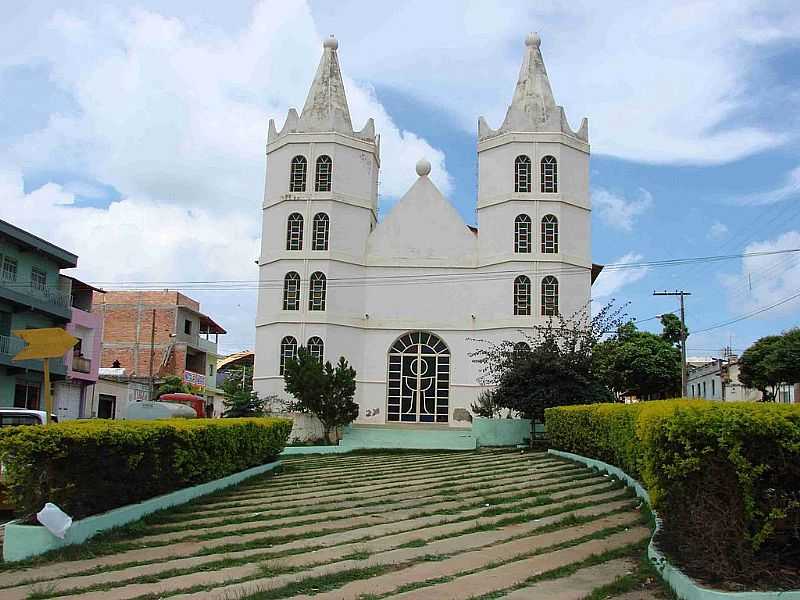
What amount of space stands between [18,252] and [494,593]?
2879cm

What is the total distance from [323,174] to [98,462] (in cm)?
2359

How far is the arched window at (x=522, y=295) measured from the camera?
100 ft

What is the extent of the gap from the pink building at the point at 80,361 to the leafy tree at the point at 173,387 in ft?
15.7

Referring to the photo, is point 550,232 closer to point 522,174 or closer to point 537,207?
point 537,207

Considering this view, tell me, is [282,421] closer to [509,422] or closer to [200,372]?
[509,422]

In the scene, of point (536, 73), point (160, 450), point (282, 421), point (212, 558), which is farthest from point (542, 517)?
point (536, 73)

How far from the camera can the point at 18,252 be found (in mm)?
31031

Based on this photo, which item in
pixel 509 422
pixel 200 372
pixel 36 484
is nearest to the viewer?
pixel 36 484

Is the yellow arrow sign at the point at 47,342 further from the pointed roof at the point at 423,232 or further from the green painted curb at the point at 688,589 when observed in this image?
the pointed roof at the point at 423,232

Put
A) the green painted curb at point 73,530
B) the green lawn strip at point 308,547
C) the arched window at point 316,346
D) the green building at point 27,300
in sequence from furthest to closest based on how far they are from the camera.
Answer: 1. the arched window at point 316,346
2. the green building at point 27,300
3. the green painted curb at point 73,530
4. the green lawn strip at point 308,547

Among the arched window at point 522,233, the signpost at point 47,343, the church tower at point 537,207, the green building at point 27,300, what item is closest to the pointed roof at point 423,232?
the church tower at point 537,207

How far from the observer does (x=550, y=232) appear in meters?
30.8

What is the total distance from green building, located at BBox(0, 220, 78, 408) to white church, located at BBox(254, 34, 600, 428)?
8.18 meters

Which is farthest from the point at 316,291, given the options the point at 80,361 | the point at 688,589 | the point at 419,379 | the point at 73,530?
the point at 688,589
